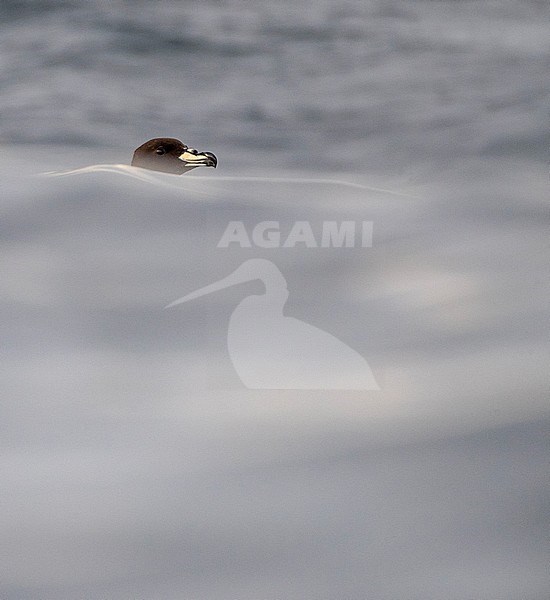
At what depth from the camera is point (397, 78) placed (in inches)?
62.4

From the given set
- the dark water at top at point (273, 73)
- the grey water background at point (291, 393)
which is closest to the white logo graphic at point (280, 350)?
the grey water background at point (291, 393)

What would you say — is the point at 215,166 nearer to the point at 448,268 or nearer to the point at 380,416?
the point at 448,268

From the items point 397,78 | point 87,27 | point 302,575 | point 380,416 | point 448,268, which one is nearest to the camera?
point 302,575

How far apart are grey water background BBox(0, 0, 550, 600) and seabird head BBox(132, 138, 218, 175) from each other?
0.20 ft

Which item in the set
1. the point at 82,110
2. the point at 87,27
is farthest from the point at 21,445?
the point at 87,27

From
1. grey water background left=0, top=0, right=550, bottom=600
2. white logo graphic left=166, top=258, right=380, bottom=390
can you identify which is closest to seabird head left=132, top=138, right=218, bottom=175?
grey water background left=0, top=0, right=550, bottom=600

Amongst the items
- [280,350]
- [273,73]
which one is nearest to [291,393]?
[280,350]

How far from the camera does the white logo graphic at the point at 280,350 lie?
28.7 inches

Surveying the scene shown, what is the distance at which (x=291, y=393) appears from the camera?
716mm

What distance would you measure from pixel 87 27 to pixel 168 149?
472 millimetres

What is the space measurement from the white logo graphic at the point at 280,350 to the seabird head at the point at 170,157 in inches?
24.3

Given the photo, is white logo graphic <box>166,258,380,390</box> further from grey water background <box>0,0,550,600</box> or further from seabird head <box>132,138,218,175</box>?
seabird head <box>132,138,218,175</box>

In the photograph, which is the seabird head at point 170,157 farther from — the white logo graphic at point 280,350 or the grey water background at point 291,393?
the white logo graphic at point 280,350

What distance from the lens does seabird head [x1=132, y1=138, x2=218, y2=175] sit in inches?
56.1
